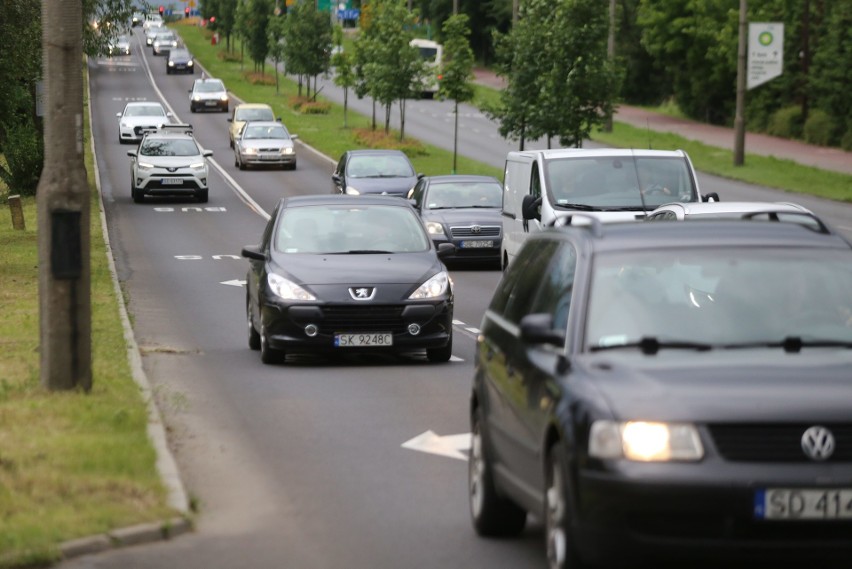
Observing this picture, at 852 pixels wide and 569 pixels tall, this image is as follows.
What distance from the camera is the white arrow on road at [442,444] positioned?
1176 centimetres

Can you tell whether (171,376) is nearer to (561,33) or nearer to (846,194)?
(561,33)

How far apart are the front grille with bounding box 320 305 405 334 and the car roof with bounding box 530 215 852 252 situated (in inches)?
323

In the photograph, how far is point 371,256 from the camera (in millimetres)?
17375

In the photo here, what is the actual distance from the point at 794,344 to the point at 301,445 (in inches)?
209

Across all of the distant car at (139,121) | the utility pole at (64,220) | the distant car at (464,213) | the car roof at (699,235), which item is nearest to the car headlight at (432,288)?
the utility pole at (64,220)

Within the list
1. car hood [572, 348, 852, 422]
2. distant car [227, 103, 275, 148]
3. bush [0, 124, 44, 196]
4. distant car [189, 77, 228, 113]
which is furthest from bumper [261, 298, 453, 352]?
distant car [189, 77, 228, 113]

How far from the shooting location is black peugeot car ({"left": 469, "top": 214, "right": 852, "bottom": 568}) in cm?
670

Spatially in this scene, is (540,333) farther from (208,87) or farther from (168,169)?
(208,87)

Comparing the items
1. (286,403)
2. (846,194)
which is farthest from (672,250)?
(846,194)

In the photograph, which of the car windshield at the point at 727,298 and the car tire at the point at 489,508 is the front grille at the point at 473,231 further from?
the car windshield at the point at 727,298

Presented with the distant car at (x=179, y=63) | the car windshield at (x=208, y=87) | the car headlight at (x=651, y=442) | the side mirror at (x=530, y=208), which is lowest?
the distant car at (x=179, y=63)

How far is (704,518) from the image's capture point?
263 inches

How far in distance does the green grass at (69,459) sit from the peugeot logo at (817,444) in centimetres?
356

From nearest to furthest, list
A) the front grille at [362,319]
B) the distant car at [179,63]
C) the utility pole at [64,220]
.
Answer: the utility pole at [64,220] → the front grille at [362,319] → the distant car at [179,63]
